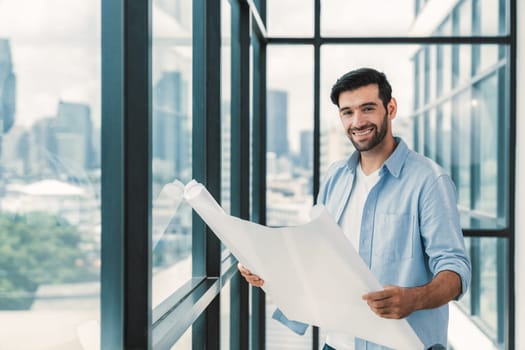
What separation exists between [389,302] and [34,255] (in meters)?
0.64

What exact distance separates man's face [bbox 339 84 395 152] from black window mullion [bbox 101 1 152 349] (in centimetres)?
70

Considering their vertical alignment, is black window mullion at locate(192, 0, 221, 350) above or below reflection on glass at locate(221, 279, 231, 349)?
above

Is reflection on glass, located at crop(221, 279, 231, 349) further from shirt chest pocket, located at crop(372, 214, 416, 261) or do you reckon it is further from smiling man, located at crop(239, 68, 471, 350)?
shirt chest pocket, located at crop(372, 214, 416, 261)

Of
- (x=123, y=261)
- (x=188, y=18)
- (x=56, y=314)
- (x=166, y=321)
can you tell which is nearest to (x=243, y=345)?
(x=166, y=321)

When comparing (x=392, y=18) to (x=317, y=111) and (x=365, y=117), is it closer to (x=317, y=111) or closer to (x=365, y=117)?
(x=317, y=111)

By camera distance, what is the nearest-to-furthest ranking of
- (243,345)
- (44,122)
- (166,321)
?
1. (44,122)
2. (166,321)
3. (243,345)

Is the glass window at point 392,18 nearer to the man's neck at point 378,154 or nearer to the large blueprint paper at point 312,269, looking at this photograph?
the man's neck at point 378,154

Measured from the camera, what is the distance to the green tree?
68 centimetres

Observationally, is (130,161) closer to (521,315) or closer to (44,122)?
(44,122)

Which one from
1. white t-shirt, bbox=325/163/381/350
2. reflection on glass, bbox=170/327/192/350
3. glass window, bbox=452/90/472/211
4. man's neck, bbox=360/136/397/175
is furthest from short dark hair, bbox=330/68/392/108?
glass window, bbox=452/90/472/211

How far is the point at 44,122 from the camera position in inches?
29.9

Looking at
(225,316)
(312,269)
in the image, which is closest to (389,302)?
(312,269)

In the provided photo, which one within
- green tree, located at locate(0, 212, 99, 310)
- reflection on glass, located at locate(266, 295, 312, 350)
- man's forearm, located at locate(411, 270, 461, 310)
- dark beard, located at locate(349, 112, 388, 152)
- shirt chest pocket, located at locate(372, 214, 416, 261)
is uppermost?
dark beard, located at locate(349, 112, 388, 152)

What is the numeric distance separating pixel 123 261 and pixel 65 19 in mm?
393
